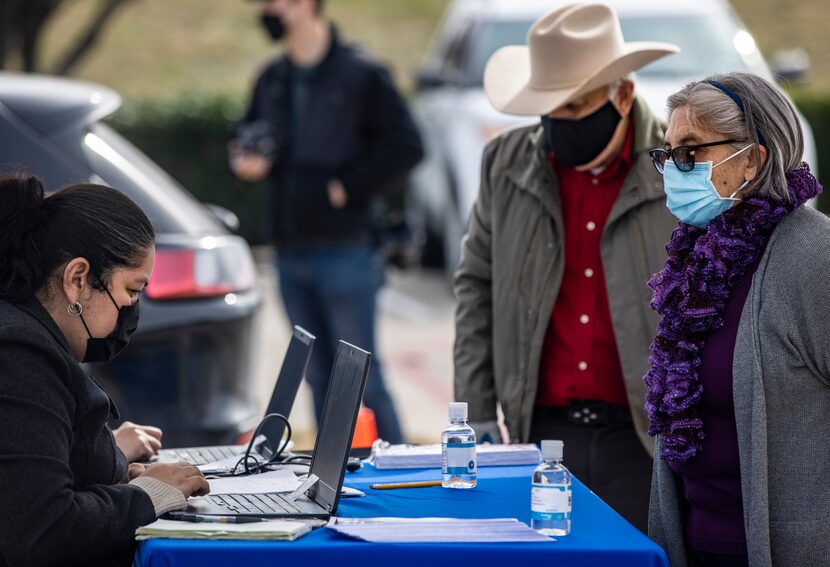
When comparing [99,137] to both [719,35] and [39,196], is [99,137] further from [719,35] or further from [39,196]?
A: [719,35]

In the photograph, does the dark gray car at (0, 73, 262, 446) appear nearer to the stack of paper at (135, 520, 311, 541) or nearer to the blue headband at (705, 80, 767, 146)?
the stack of paper at (135, 520, 311, 541)

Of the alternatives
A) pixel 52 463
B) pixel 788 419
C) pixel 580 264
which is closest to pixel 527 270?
pixel 580 264

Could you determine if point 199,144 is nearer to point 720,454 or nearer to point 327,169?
point 327,169

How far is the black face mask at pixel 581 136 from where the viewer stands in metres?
3.98

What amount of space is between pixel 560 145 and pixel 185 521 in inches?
68.1

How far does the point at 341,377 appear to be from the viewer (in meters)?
3.26

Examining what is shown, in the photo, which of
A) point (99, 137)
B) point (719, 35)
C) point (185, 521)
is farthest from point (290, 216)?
point (719, 35)

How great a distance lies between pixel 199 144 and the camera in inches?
593

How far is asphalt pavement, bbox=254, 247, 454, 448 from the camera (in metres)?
7.51

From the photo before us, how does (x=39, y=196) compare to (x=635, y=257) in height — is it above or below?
above

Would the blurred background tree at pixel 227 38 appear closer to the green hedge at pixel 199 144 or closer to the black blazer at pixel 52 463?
the green hedge at pixel 199 144

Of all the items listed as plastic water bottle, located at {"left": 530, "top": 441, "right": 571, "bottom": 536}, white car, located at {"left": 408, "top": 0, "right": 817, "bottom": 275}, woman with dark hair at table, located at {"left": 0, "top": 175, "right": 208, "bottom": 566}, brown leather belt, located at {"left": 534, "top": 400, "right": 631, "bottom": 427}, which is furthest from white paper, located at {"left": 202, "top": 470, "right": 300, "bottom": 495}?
white car, located at {"left": 408, "top": 0, "right": 817, "bottom": 275}

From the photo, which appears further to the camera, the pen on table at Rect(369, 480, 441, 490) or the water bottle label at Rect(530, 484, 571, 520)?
the pen on table at Rect(369, 480, 441, 490)

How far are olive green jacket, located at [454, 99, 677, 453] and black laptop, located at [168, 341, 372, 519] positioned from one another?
0.90m
